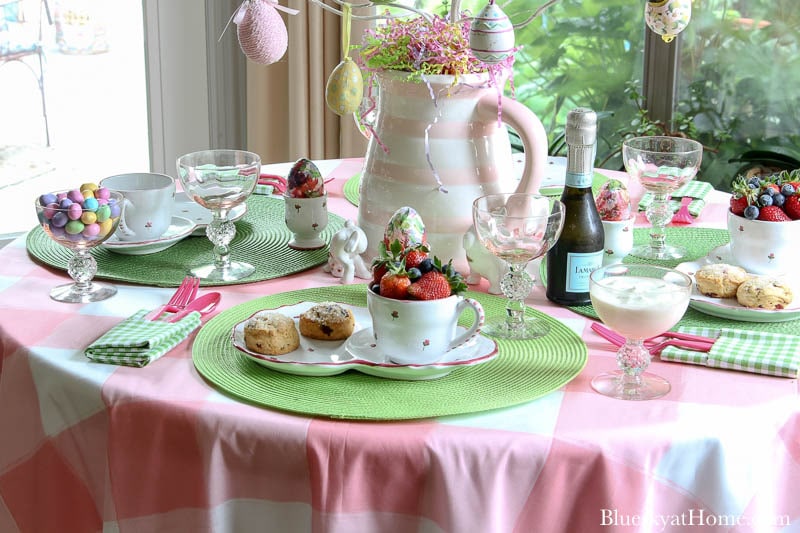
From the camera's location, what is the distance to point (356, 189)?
216 centimetres

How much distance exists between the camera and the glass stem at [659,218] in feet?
5.66

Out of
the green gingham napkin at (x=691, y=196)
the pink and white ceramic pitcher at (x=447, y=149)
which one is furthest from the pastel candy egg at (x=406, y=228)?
the green gingham napkin at (x=691, y=196)

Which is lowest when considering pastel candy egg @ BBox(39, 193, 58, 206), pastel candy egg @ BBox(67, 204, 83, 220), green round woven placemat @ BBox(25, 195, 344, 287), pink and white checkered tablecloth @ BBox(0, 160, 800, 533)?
pink and white checkered tablecloth @ BBox(0, 160, 800, 533)

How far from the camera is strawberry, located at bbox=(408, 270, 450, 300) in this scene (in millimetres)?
1213

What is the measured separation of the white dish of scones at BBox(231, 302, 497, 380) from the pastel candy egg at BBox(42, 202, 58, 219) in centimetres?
37

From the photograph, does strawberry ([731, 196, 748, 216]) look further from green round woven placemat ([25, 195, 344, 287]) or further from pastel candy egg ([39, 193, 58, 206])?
pastel candy egg ([39, 193, 58, 206])

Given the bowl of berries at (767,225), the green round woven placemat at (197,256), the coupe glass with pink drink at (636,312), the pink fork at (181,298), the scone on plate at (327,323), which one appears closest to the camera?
the coupe glass with pink drink at (636,312)

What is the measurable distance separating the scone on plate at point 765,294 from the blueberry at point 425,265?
20.0 inches

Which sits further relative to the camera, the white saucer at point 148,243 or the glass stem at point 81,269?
the white saucer at point 148,243

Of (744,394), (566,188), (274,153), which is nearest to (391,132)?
(566,188)

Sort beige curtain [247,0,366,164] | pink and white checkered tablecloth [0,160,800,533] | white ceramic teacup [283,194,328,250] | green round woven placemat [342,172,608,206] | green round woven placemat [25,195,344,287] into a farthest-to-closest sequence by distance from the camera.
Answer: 1. beige curtain [247,0,366,164]
2. green round woven placemat [342,172,608,206]
3. white ceramic teacup [283,194,328,250]
4. green round woven placemat [25,195,344,287]
5. pink and white checkered tablecloth [0,160,800,533]

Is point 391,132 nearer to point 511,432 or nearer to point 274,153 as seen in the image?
point 511,432

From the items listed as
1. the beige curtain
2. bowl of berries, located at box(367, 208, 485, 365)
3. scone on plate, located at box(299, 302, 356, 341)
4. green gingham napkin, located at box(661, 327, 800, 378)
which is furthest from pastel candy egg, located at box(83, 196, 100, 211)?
the beige curtain

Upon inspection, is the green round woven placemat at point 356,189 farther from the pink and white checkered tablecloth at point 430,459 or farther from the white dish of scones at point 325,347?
the pink and white checkered tablecloth at point 430,459
